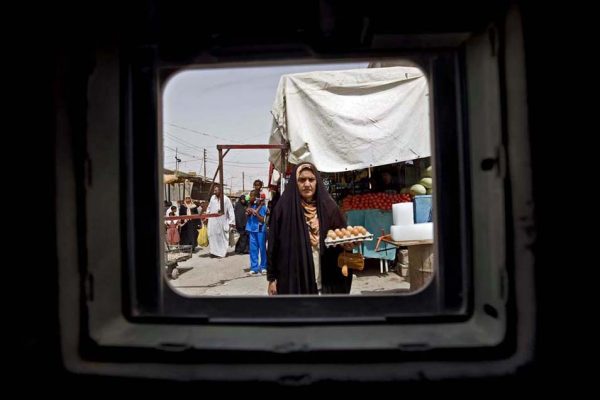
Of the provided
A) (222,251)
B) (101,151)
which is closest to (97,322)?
(101,151)

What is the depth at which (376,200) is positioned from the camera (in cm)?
635

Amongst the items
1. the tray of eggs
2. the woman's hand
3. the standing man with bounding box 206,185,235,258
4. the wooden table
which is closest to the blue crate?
the wooden table

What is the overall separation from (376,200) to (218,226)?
5883mm

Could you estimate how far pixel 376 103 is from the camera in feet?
17.1

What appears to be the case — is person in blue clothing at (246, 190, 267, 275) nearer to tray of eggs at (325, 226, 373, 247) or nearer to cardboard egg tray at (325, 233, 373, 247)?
tray of eggs at (325, 226, 373, 247)

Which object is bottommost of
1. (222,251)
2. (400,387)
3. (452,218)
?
(222,251)

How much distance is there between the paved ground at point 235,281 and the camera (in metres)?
6.22

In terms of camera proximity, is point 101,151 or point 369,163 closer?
point 101,151

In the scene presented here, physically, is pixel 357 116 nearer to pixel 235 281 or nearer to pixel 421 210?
pixel 421 210

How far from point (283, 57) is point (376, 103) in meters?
4.48

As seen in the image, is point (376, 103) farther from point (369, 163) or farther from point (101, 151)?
point (101, 151)

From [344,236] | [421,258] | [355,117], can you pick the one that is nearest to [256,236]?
[355,117]

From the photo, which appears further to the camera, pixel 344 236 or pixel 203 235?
pixel 203 235

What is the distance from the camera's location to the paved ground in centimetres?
622
